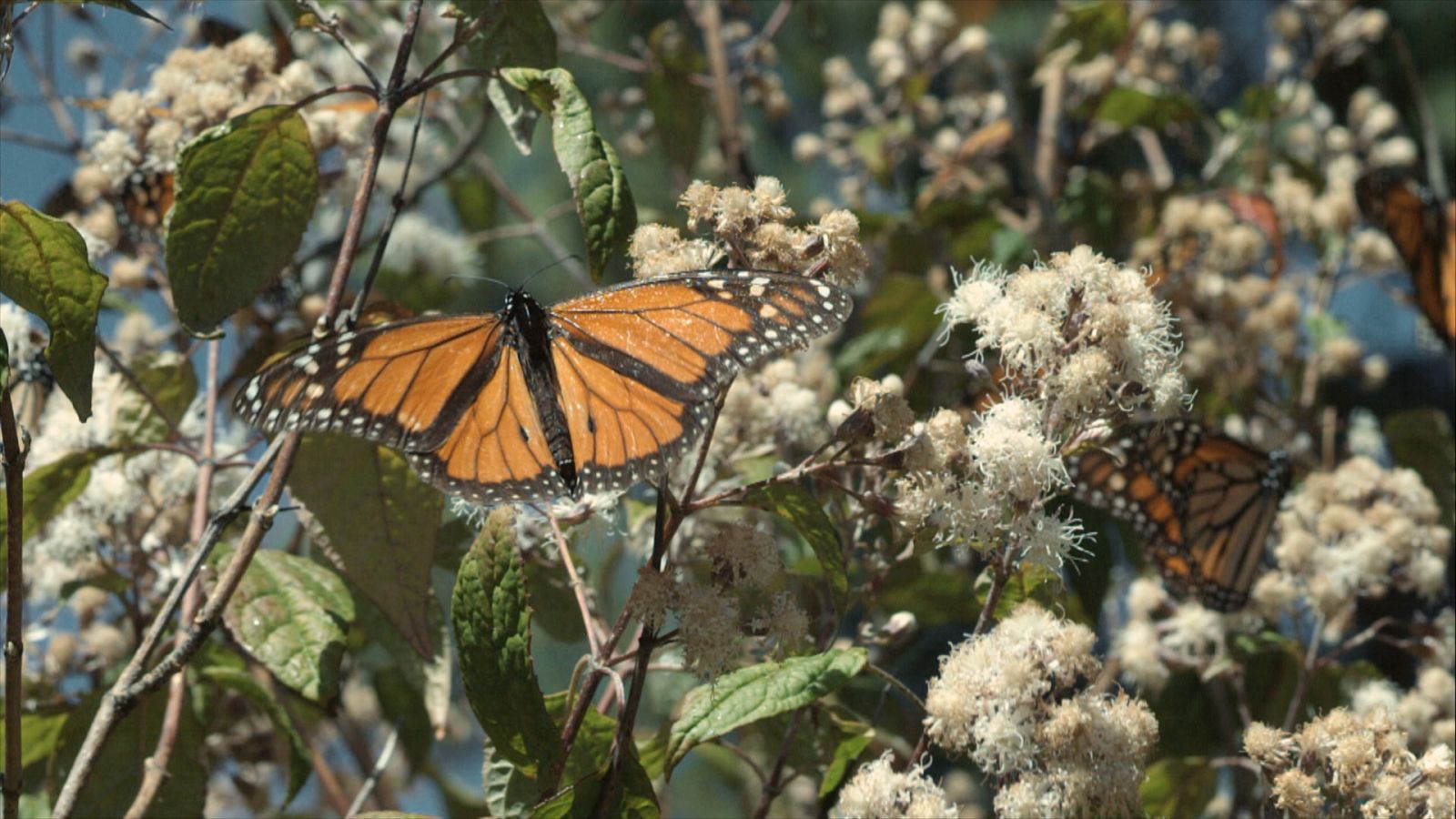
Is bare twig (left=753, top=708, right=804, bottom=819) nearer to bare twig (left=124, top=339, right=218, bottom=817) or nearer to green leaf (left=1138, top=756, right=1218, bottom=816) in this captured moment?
bare twig (left=124, top=339, right=218, bottom=817)

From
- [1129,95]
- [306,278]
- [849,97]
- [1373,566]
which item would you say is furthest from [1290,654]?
[306,278]

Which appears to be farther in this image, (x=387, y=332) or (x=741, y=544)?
(x=387, y=332)

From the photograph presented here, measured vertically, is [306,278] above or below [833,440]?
above

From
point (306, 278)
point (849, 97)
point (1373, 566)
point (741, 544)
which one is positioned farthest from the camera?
point (849, 97)

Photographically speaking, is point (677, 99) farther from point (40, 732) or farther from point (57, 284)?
point (57, 284)

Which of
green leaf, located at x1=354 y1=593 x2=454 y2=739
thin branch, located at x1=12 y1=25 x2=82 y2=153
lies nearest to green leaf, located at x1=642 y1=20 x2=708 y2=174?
thin branch, located at x1=12 y1=25 x2=82 y2=153

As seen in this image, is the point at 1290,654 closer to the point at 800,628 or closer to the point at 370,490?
the point at 800,628

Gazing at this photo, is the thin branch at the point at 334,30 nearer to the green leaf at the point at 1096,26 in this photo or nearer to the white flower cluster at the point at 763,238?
the white flower cluster at the point at 763,238

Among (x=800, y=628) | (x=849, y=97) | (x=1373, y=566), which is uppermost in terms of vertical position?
(x=849, y=97)
